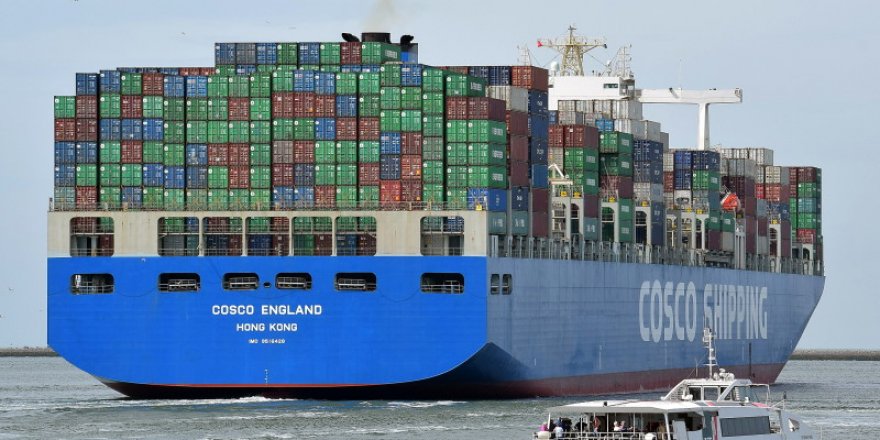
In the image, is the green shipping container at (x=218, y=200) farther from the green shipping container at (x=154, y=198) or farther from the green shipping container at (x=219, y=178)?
the green shipping container at (x=154, y=198)

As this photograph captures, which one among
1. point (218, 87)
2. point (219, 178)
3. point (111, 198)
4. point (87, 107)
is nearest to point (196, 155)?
point (219, 178)

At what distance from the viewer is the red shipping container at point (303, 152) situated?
67.5 meters

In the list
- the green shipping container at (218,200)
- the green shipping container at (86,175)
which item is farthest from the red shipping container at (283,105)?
the green shipping container at (86,175)

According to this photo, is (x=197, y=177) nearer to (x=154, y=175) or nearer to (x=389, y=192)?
(x=154, y=175)

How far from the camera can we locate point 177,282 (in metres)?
67.1

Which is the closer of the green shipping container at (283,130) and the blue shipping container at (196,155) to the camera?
the green shipping container at (283,130)

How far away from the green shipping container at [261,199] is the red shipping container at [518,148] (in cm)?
860

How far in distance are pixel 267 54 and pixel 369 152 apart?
5.84 meters

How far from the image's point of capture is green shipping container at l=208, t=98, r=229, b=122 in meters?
68.2

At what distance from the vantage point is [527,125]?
236ft

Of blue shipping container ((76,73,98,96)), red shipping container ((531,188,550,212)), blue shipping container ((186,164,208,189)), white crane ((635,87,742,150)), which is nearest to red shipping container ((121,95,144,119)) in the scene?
blue shipping container ((76,73,98,96))

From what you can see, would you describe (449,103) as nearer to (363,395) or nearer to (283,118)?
(283,118)

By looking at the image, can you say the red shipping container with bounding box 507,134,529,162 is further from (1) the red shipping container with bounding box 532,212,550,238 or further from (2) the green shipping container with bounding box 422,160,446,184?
(2) the green shipping container with bounding box 422,160,446,184

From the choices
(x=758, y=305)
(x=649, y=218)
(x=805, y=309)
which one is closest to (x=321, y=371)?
(x=649, y=218)
